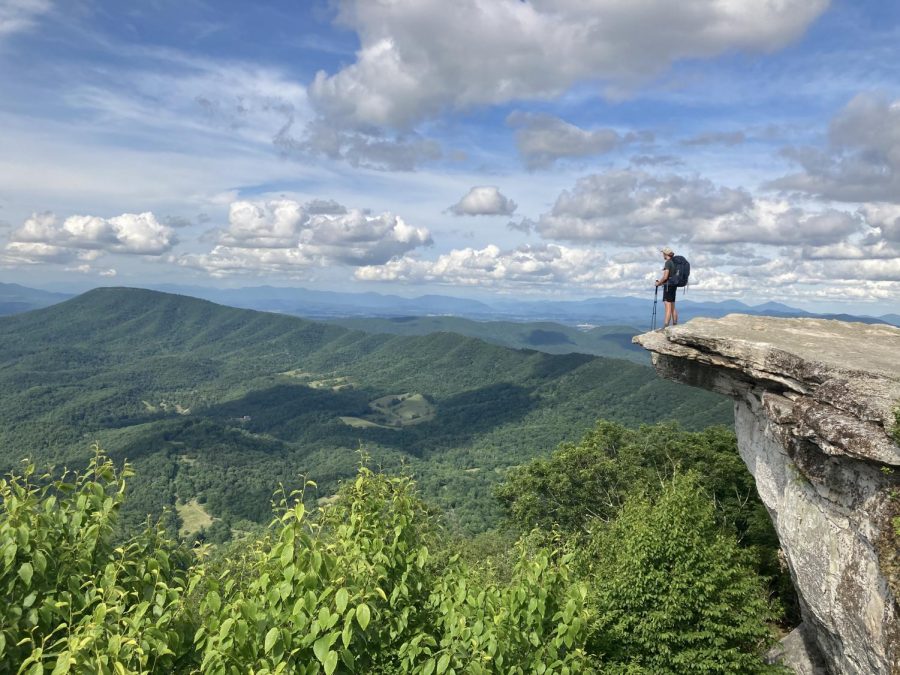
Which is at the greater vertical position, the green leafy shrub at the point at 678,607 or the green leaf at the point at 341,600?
the green leaf at the point at 341,600

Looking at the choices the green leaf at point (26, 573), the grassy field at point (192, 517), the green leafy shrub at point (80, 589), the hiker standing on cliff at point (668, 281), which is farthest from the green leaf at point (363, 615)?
the grassy field at point (192, 517)

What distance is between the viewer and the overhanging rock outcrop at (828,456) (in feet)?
43.8

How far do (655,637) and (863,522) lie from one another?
8797 millimetres

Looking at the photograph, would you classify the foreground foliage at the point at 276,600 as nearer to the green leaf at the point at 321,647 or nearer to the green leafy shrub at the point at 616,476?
the green leaf at the point at 321,647

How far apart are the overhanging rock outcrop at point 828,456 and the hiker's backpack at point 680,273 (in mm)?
2299

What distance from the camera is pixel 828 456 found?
1549 cm

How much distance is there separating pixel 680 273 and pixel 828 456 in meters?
11.6

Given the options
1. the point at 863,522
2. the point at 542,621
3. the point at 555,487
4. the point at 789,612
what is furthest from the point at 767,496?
the point at 555,487

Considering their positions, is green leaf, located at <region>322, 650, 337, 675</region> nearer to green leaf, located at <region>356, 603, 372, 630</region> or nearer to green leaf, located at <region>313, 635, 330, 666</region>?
green leaf, located at <region>313, 635, 330, 666</region>

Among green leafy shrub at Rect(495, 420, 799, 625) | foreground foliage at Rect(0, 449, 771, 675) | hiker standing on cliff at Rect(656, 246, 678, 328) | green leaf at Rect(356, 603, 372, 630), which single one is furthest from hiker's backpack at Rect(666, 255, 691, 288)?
green leaf at Rect(356, 603, 372, 630)

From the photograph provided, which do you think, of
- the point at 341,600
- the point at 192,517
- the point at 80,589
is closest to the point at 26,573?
the point at 80,589

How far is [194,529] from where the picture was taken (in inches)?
6644

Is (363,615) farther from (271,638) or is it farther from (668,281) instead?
(668,281)

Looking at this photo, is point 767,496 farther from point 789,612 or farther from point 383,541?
point 383,541
